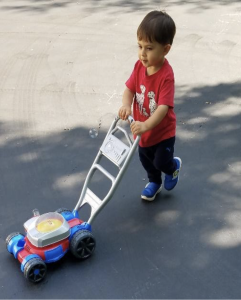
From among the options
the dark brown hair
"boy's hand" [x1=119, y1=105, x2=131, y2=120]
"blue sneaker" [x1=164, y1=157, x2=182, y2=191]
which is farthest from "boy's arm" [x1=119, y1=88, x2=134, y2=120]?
"blue sneaker" [x1=164, y1=157, x2=182, y2=191]

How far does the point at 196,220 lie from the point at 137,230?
0.38 metres

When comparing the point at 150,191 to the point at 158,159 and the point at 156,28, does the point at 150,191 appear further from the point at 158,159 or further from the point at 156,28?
the point at 156,28

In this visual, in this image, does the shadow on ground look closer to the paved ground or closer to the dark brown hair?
the paved ground

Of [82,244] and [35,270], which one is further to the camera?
[82,244]

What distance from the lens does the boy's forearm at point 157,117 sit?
2877 mm

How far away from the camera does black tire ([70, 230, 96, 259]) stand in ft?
9.23

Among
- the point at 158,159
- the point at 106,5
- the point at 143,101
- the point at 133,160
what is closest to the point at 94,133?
the point at 133,160

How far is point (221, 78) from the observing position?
517 cm

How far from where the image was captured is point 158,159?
10.5ft

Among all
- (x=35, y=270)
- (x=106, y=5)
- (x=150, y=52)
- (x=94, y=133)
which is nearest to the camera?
(x=35, y=270)

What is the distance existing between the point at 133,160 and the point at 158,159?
26.0 inches

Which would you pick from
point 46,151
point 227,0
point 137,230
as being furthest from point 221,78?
point 227,0

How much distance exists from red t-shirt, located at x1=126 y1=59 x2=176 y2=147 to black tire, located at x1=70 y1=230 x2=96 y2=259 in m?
0.68

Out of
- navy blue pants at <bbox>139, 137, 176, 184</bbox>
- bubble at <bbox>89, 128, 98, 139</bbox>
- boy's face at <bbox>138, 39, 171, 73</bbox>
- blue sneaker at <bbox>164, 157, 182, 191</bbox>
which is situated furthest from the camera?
bubble at <bbox>89, 128, 98, 139</bbox>
